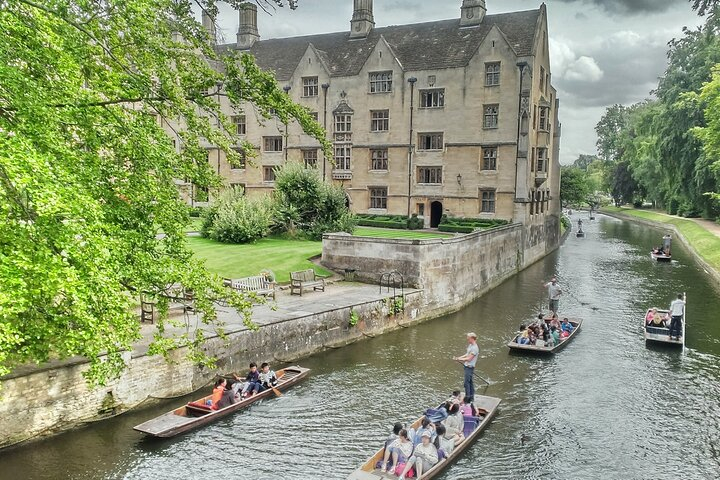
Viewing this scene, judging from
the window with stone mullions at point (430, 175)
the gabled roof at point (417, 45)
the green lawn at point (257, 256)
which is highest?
the gabled roof at point (417, 45)

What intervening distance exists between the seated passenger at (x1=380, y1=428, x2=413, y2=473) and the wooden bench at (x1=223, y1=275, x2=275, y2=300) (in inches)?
408

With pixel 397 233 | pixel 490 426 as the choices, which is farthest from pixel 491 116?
pixel 490 426

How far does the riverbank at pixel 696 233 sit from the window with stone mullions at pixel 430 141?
19053 millimetres

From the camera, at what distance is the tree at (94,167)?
8062 mm

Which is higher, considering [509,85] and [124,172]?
[509,85]

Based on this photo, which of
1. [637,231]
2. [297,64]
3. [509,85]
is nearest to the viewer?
[509,85]

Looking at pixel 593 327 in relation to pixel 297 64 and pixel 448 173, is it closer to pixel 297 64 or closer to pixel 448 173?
pixel 448 173

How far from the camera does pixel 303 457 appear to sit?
12.5 metres

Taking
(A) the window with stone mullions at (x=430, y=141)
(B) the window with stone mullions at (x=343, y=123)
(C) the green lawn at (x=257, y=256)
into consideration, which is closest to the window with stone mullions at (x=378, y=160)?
(B) the window with stone mullions at (x=343, y=123)

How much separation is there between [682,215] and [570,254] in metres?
34.1

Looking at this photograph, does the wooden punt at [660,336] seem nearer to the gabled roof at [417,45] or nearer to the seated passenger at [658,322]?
the seated passenger at [658,322]

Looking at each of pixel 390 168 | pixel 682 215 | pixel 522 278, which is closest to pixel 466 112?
pixel 390 168

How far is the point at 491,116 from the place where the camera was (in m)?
39.9

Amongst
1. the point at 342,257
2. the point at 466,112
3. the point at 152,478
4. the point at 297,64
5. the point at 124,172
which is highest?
the point at 297,64
